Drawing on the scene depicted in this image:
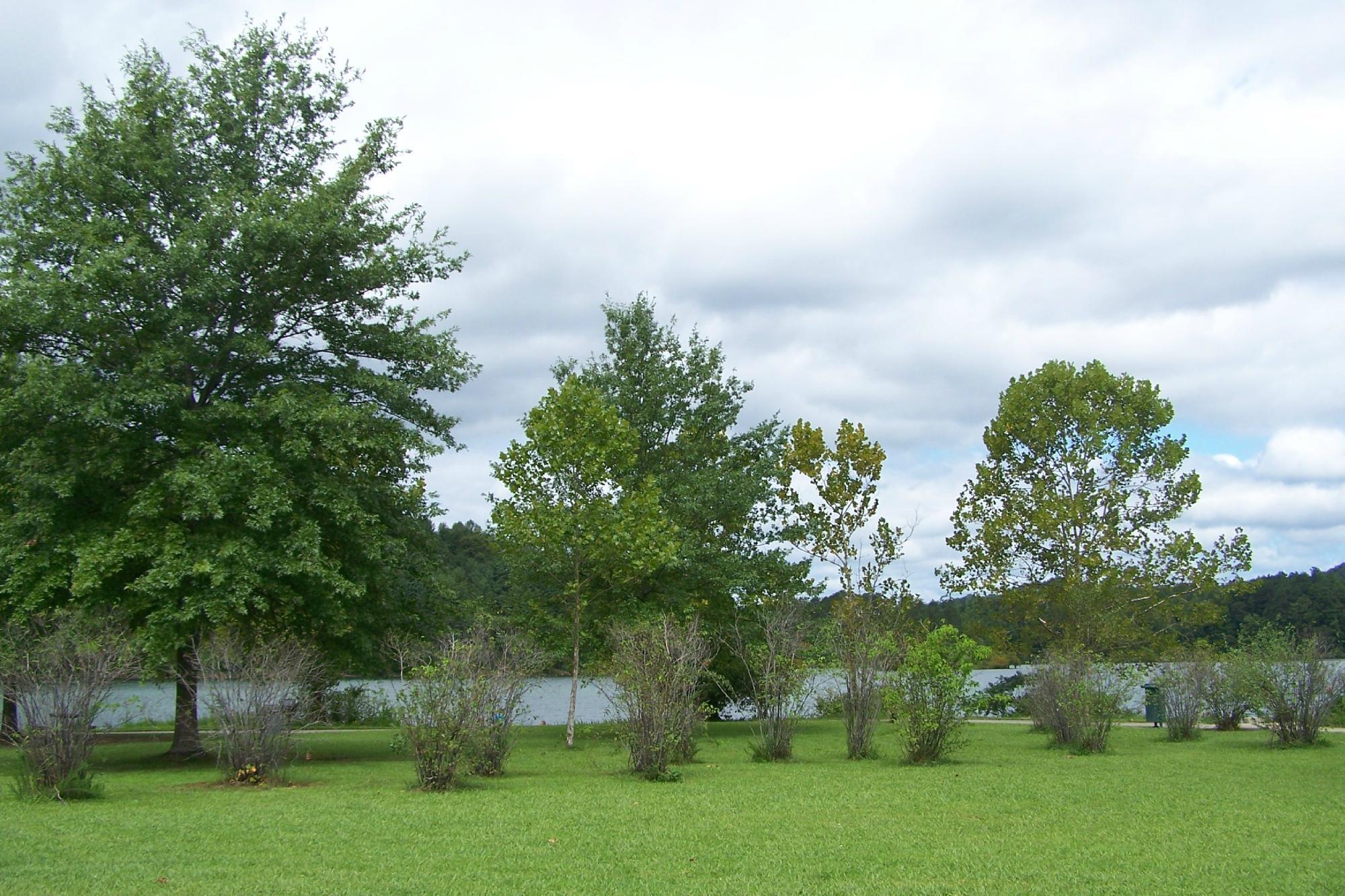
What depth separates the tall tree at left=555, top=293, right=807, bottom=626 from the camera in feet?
75.6

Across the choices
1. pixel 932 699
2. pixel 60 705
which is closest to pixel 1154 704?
pixel 932 699

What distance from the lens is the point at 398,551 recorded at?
15.9 metres

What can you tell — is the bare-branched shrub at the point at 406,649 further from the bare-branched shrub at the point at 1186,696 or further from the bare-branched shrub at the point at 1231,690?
the bare-branched shrub at the point at 1231,690

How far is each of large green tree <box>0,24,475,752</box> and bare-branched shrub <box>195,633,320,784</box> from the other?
4.96 ft

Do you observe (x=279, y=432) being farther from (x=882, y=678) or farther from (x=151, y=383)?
(x=882, y=678)

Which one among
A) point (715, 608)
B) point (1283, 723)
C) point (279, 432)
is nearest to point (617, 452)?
point (715, 608)

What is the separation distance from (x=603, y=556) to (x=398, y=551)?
5.34 metres

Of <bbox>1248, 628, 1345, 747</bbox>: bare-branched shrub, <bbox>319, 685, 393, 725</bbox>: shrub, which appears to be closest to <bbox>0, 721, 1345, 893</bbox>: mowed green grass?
<bbox>1248, 628, 1345, 747</bbox>: bare-branched shrub

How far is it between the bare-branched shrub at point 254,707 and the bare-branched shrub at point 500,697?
Result: 236 cm

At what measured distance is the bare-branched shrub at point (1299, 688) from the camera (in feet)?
55.6

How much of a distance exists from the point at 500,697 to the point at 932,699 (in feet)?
21.3

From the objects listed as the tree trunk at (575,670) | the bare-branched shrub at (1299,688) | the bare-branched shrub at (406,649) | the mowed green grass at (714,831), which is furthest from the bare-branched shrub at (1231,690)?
the bare-branched shrub at (406,649)

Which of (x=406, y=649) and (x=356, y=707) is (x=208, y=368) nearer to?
(x=406, y=649)

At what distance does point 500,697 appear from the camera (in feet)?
41.8
